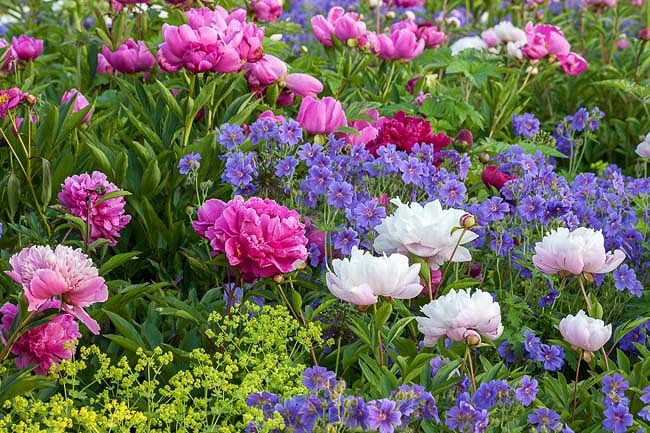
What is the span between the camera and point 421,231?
8.45 feet

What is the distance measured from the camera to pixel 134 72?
3.84 m

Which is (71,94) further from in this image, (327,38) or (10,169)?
(327,38)

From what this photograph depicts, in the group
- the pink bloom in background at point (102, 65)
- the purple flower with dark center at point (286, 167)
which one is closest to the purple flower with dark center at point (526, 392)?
the purple flower with dark center at point (286, 167)

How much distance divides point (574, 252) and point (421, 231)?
372 mm

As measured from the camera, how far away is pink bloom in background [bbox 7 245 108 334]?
225 centimetres

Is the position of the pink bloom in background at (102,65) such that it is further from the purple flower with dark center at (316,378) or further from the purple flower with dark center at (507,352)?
the purple flower with dark center at (316,378)

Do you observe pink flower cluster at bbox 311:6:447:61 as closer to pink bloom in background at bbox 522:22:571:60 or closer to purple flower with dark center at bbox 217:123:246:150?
pink bloom in background at bbox 522:22:571:60

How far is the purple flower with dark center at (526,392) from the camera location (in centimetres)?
234

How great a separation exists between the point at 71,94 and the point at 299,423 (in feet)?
6.23

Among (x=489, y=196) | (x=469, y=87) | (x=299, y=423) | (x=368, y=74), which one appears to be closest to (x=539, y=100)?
(x=469, y=87)

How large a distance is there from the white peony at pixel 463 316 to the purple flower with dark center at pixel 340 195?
59 centimetres

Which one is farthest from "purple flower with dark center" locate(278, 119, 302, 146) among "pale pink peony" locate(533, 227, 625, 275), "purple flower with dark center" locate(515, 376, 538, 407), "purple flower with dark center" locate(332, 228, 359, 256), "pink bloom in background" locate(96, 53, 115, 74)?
"pink bloom in background" locate(96, 53, 115, 74)

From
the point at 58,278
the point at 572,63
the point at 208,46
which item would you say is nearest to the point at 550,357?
the point at 58,278

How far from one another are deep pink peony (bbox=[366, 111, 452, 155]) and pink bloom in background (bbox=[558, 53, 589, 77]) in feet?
3.81
